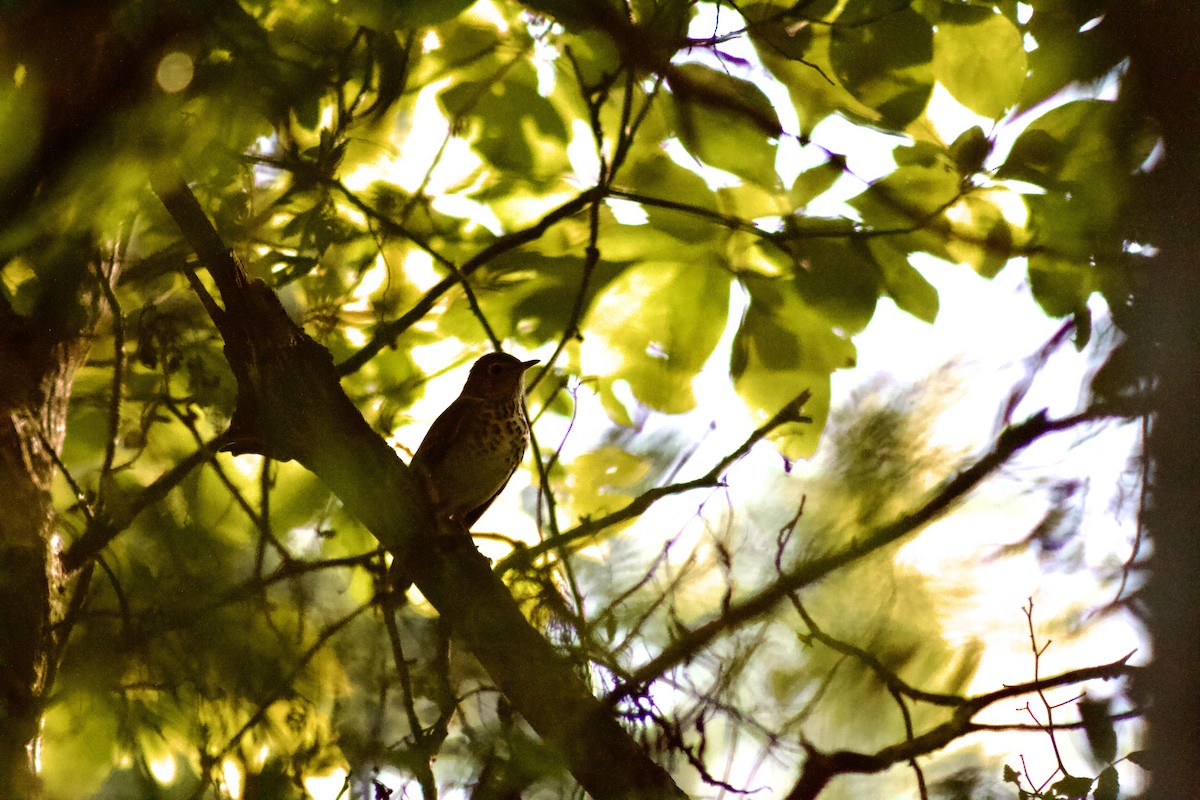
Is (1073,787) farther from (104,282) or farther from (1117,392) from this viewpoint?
(104,282)

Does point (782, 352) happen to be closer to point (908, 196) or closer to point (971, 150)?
point (908, 196)

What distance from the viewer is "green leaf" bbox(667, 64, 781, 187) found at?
1785 mm

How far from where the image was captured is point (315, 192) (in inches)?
77.7

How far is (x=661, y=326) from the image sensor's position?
6.44 ft

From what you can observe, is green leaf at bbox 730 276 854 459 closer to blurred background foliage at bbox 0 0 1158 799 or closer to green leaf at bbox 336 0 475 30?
blurred background foliage at bbox 0 0 1158 799

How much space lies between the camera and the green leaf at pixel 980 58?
1611mm

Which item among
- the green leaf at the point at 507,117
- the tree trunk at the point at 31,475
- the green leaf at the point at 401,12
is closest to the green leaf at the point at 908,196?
the green leaf at the point at 507,117

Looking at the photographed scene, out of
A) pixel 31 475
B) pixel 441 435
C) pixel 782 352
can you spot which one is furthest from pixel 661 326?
pixel 31 475

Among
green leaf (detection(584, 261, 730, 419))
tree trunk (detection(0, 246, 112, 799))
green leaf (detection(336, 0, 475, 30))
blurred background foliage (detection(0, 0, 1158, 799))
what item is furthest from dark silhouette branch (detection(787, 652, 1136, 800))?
green leaf (detection(336, 0, 475, 30))

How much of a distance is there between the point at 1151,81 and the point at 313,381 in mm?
1233

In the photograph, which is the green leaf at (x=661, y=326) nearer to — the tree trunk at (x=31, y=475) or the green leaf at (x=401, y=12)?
the green leaf at (x=401, y=12)

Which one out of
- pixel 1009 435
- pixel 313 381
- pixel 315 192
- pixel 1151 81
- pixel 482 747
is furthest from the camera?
pixel 315 192

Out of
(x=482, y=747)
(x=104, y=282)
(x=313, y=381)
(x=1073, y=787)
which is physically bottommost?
(x=482, y=747)

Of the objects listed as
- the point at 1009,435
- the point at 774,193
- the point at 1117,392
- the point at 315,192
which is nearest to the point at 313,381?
the point at 315,192
